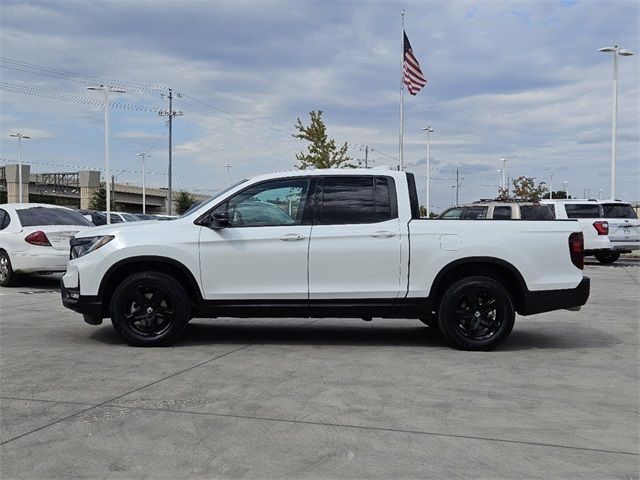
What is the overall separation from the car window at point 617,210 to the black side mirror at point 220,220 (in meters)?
17.0

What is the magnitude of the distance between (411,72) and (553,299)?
23.0 metres

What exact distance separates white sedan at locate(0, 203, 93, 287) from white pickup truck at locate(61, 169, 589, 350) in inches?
225

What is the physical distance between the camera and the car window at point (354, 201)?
721 cm

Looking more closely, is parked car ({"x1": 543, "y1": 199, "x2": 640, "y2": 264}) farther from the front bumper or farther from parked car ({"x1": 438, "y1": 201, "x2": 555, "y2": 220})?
the front bumper

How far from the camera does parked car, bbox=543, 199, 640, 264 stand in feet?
66.1

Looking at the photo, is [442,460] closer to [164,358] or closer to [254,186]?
[164,358]

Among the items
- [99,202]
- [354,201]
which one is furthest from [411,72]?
[99,202]

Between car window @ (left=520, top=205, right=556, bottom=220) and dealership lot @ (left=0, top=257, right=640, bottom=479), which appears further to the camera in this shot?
car window @ (left=520, top=205, right=556, bottom=220)

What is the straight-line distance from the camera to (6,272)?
12914 mm

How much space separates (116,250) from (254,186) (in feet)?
5.32

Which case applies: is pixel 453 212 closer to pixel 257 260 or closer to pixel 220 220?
pixel 257 260

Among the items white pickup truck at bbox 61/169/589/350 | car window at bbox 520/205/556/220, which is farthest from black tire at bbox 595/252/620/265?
white pickup truck at bbox 61/169/589/350

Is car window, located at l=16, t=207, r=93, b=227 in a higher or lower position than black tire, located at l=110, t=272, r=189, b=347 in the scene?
higher

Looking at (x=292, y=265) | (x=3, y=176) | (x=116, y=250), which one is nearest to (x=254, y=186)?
(x=292, y=265)
